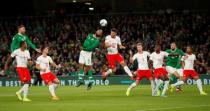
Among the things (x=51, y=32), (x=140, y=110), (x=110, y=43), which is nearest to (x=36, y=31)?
(x=51, y=32)

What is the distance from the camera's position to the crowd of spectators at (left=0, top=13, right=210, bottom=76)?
146 ft

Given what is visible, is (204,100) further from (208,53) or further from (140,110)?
(208,53)

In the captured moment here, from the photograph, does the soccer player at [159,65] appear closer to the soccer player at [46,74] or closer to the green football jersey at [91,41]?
the green football jersey at [91,41]

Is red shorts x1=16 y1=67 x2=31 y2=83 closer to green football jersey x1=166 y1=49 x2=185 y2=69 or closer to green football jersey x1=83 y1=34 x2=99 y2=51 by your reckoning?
green football jersey x1=83 y1=34 x2=99 y2=51

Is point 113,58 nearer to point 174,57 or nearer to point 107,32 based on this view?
point 174,57

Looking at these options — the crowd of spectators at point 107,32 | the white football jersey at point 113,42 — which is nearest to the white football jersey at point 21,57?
the white football jersey at point 113,42

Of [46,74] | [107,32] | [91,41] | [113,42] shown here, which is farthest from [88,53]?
[107,32]

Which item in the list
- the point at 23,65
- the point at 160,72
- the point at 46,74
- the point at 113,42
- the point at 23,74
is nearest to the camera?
the point at 23,74

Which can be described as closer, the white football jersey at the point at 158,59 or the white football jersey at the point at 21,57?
the white football jersey at the point at 21,57

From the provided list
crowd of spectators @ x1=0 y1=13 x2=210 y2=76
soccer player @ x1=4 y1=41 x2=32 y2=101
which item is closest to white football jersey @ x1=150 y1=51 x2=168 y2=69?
soccer player @ x1=4 y1=41 x2=32 y2=101

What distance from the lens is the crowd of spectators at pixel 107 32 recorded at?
44469mm

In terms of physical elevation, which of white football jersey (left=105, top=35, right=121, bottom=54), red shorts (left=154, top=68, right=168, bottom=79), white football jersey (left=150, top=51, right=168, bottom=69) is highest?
white football jersey (left=105, top=35, right=121, bottom=54)

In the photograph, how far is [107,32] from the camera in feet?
162

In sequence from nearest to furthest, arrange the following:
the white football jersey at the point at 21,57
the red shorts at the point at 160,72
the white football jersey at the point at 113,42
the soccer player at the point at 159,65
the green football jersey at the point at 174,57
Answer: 1. the white football jersey at the point at 21,57
2. the soccer player at the point at 159,65
3. the red shorts at the point at 160,72
4. the green football jersey at the point at 174,57
5. the white football jersey at the point at 113,42
